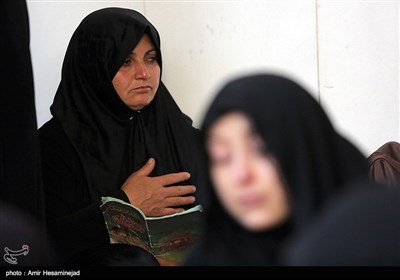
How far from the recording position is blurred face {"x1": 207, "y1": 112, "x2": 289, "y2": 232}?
185 cm

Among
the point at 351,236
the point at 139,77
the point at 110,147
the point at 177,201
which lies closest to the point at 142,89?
the point at 139,77

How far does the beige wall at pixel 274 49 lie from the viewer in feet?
6.52

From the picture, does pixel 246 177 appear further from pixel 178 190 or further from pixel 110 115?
pixel 110 115

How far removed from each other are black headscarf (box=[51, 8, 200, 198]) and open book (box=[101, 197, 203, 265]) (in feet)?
0.18

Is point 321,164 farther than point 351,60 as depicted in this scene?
No

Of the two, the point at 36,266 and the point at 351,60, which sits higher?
the point at 351,60

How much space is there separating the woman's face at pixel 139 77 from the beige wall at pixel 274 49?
33 millimetres

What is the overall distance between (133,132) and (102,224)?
228 mm

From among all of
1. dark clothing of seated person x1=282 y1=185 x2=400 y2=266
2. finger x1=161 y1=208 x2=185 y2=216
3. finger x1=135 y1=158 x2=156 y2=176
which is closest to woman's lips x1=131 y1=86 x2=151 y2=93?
finger x1=135 y1=158 x2=156 y2=176

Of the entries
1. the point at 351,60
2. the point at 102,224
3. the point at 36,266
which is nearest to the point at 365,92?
the point at 351,60

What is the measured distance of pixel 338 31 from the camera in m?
2.00

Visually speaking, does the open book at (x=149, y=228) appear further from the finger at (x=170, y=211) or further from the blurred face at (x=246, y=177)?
the blurred face at (x=246, y=177)

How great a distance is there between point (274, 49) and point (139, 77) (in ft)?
1.05

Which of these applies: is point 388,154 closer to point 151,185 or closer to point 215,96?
point 215,96
